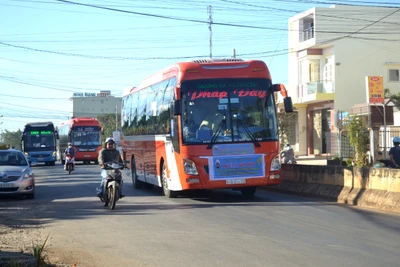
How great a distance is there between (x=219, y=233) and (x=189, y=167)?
5.60 m

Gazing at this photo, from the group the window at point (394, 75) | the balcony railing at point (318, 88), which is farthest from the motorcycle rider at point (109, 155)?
the window at point (394, 75)

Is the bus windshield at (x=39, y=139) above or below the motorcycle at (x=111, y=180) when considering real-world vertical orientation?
above

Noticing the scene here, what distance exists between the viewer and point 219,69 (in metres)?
17.8

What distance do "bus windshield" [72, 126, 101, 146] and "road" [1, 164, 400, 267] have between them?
34335mm

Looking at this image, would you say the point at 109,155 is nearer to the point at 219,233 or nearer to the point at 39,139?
the point at 219,233

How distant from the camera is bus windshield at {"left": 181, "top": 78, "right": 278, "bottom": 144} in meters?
17.3

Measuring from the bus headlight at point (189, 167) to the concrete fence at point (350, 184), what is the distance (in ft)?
12.3

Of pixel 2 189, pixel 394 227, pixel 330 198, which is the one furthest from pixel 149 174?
pixel 394 227

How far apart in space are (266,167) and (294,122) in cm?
3778

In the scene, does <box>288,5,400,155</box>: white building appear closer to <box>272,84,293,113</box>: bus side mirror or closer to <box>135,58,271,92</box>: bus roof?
<box>135,58,271,92</box>: bus roof

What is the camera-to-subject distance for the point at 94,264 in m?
9.09

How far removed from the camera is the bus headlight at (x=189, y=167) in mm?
17078

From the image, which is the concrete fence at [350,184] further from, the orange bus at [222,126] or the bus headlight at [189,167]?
the bus headlight at [189,167]

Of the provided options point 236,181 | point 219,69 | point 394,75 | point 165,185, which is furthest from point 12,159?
point 394,75
